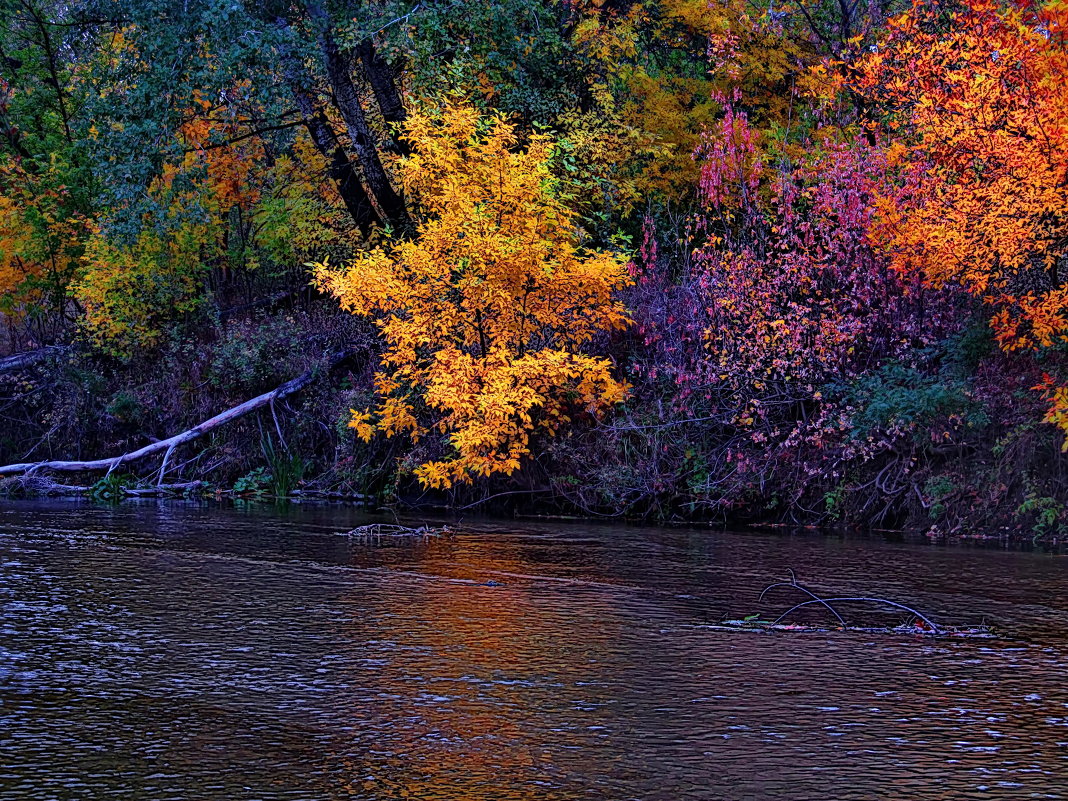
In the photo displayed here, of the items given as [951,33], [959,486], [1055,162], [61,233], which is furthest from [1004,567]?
[61,233]

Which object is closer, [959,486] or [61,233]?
[959,486]

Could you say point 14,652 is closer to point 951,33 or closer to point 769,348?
point 769,348

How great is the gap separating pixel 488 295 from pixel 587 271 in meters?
1.46

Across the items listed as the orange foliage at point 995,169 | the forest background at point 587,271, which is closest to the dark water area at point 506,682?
the orange foliage at point 995,169

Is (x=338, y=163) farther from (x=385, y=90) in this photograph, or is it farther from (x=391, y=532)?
(x=391, y=532)

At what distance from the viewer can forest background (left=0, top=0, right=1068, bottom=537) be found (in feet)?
54.4

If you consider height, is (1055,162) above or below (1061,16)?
below

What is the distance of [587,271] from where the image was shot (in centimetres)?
1823

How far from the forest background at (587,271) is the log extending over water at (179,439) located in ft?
0.35

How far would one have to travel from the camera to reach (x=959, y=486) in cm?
1691

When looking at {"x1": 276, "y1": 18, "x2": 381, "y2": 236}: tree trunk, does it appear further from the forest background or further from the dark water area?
the dark water area

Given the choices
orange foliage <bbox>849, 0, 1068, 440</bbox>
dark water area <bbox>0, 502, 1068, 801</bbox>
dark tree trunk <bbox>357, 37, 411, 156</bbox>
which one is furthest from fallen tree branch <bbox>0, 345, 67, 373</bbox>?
orange foliage <bbox>849, 0, 1068, 440</bbox>

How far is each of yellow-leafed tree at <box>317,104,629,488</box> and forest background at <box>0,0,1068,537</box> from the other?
61 millimetres

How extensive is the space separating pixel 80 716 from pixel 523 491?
13.1 meters
